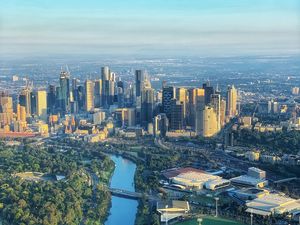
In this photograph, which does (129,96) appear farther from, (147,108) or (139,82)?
(147,108)

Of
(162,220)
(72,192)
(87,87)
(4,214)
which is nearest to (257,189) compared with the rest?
(162,220)

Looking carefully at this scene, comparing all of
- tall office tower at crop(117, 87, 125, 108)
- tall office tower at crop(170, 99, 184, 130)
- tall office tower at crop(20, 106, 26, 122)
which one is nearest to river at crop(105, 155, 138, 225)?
tall office tower at crop(170, 99, 184, 130)

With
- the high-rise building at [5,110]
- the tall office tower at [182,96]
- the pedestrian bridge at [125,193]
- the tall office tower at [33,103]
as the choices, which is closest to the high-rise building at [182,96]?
the tall office tower at [182,96]

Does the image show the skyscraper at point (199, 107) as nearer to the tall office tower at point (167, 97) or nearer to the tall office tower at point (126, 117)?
the tall office tower at point (167, 97)

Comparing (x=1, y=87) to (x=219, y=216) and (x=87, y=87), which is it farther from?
(x=219, y=216)

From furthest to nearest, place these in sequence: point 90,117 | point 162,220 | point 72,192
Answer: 1. point 90,117
2. point 72,192
3. point 162,220

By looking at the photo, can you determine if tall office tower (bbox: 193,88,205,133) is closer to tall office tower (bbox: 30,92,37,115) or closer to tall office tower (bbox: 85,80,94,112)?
tall office tower (bbox: 85,80,94,112)
